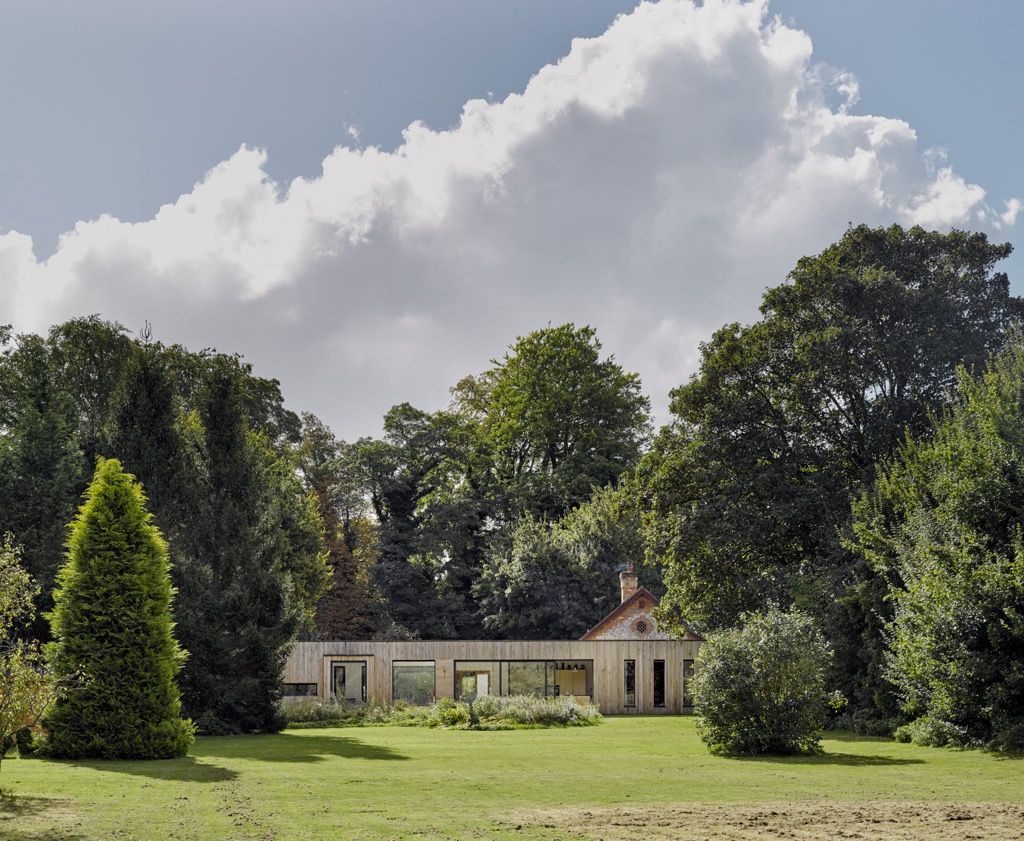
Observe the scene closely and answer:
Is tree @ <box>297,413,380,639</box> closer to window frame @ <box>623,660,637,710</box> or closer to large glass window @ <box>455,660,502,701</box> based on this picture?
large glass window @ <box>455,660,502,701</box>

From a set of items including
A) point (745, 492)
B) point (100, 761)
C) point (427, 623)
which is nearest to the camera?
point (100, 761)

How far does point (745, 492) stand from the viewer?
3266 centimetres

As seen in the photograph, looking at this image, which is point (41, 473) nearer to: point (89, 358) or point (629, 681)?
point (89, 358)

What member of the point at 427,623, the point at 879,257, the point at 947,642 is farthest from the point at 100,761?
the point at 427,623

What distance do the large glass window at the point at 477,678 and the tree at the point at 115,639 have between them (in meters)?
18.9

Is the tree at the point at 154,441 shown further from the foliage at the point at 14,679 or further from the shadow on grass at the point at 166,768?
the foliage at the point at 14,679

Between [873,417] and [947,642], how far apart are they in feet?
38.4

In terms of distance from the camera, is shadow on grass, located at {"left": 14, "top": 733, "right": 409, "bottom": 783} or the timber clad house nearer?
shadow on grass, located at {"left": 14, "top": 733, "right": 409, "bottom": 783}

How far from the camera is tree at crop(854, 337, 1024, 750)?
70.4ft

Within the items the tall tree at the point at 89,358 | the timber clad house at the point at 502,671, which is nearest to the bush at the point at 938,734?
the timber clad house at the point at 502,671

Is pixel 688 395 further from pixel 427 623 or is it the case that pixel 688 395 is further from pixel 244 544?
pixel 427 623

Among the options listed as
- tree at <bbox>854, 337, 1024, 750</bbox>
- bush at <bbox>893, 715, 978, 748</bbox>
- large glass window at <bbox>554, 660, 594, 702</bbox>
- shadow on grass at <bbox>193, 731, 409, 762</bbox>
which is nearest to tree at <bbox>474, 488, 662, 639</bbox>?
large glass window at <bbox>554, 660, 594, 702</bbox>

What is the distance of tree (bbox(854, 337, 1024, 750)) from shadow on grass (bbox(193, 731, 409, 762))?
10.6 meters

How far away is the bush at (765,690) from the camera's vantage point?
2108 cm
